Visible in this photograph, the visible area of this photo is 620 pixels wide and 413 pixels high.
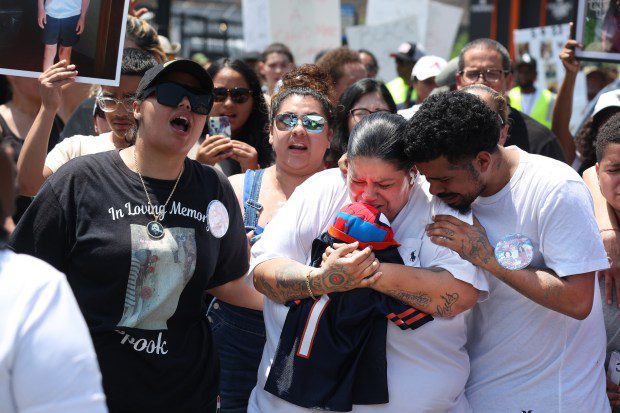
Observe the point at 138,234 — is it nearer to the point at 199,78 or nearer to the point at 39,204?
the point at 39,204

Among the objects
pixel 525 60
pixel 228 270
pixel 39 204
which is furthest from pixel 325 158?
pixel 525 60

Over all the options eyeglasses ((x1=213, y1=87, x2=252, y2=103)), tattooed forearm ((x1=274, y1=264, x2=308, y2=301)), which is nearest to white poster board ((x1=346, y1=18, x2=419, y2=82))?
eyeglasses ((x1=213, y1=87, x2=252, y2=103))

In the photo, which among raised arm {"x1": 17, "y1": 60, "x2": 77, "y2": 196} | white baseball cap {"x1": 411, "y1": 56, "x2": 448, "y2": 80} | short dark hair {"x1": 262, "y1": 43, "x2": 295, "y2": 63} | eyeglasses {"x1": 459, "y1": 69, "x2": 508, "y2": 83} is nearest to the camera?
raised arm {"x1": 17, "y1": 60, "x2": 77, "y2": 196}

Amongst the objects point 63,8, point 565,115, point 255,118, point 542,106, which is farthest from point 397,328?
point 542,106

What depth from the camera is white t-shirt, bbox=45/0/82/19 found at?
3.86 metres

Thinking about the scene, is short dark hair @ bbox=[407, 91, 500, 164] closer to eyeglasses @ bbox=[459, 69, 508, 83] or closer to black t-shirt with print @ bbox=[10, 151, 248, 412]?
black t-shirt with print @ bbox=[10, 151, 248, 412]

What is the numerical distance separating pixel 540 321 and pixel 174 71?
1.59 m

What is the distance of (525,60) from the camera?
904 centimetres

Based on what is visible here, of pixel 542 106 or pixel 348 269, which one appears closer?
pixel 348 269

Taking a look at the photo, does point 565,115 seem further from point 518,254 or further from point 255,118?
point 518,254

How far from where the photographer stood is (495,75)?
540cm

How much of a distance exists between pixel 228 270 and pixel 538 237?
1196 millimetres

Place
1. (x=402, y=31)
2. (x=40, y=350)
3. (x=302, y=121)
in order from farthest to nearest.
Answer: (x=402, y=31)
(x=302, y=121)
(x=40, y=350)

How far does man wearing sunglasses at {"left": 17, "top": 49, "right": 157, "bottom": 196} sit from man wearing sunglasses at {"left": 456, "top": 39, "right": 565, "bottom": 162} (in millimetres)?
2021
